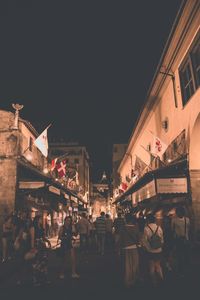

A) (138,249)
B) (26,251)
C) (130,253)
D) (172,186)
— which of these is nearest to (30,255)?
(26,251)

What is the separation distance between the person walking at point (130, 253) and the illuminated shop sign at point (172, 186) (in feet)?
Answer: 14.1

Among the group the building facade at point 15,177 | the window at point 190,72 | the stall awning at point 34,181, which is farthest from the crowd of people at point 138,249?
the window at point 190,72

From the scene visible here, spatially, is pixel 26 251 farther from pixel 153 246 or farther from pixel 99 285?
pixel 153 246

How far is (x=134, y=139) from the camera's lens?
1250 inches

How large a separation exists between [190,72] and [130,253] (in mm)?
8976

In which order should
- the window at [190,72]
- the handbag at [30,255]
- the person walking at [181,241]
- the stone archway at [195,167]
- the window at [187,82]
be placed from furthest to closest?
the window at [187,82] → the window at [190,72] → the stone archway at [195,167] → the person walking at [181,241] → the handbag at [30,255]

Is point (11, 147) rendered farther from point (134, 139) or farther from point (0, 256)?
point (134, 139)

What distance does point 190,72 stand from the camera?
1274cm

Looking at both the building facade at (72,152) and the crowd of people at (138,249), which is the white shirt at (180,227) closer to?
the crowd of people at (138,249)

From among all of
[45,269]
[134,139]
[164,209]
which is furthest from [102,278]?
[134,139]

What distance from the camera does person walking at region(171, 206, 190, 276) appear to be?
8352mm

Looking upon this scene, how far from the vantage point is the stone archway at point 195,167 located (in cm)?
1168

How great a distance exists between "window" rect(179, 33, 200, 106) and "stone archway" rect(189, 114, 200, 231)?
1.80m

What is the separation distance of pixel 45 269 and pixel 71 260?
1218mm
